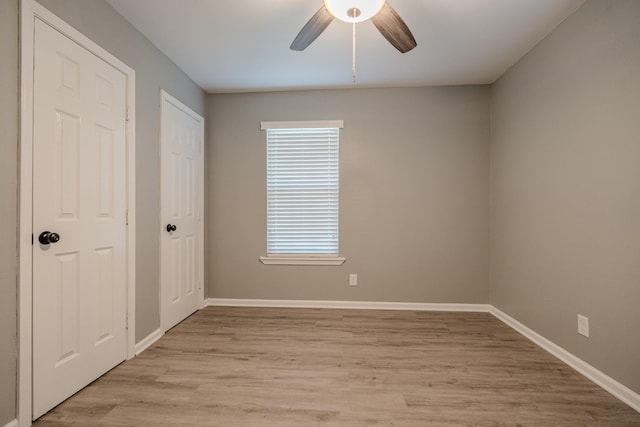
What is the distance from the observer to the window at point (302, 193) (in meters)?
3.75

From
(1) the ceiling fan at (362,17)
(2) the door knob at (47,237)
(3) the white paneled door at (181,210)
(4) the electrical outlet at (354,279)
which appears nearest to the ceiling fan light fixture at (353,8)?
(1) the ceiling fan at (362,17)

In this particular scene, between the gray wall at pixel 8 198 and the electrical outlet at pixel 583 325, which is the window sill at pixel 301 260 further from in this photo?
the gray wall at pixel 8 198

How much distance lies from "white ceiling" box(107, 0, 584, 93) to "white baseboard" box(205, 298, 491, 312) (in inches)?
98.0

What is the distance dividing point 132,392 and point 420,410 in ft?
5.69

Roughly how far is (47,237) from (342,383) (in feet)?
6.28

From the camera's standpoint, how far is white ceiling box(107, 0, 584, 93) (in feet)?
7.31

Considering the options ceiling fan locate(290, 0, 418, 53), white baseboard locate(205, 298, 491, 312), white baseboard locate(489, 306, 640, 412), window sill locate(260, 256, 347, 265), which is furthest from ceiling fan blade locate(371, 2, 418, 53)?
white baseboard locate(205, 298, 491, 312)

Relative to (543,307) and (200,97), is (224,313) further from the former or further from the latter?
(543,307)

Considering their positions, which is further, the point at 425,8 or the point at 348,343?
the point at 348,343

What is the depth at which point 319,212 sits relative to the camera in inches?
148

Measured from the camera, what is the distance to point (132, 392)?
6.48 feet

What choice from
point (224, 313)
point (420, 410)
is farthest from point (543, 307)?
point (224, 313)

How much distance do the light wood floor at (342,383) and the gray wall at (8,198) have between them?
35cm

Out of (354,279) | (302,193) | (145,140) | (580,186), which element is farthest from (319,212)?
(580,186)
